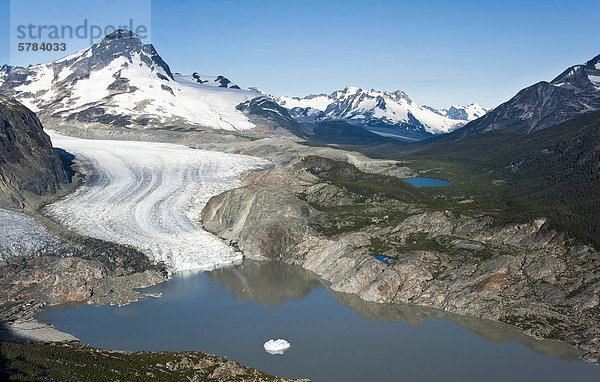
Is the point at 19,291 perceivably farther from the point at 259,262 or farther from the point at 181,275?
the point at 259,262

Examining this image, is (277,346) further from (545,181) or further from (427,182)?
(427,182)

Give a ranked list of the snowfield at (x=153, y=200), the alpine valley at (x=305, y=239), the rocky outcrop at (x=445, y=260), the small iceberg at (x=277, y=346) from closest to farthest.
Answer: the small iceberg at (x=277, y=346)
the alpine valley at (x=305, y=239)
the rocky outcrop at (x=445, y=260)
the snowfield at (x=153, y=200)

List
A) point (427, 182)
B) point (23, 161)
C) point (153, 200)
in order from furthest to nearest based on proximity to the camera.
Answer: point (427, 182), point (153, 200), point (23, 161)

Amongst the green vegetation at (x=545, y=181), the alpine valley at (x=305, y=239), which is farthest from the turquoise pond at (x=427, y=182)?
the alpine valley at (x=305, y=239)

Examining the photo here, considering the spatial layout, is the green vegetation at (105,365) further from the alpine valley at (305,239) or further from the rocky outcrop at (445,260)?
the rocky outcrop at (445,260)

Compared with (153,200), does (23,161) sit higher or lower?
higher

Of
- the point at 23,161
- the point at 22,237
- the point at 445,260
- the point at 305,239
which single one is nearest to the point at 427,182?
the point at 305,239

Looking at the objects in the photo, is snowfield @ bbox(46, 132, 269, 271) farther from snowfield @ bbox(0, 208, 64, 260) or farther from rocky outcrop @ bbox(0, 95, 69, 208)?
snowfield @ bbox(0, 208, 64, 260)

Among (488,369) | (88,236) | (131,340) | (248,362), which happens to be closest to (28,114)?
(88,236)
